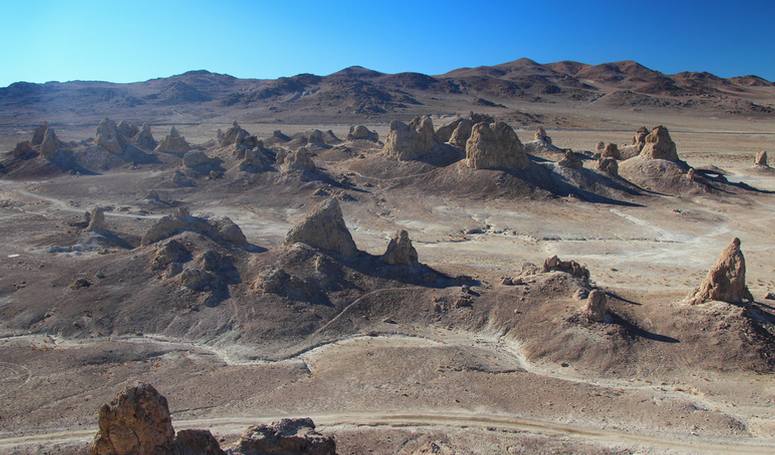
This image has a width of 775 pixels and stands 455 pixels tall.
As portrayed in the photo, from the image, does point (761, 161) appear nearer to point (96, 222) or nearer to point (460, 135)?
point (460, 135)

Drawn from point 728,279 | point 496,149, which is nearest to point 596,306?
point 728,279

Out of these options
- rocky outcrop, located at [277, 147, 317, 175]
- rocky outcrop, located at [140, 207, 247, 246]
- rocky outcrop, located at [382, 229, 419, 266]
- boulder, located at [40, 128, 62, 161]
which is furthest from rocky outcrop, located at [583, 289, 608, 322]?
boulder, located at [40, 128, 62, 161]

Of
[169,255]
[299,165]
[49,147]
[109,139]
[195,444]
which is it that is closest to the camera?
[195,444]

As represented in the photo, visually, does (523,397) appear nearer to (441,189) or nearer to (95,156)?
(441,189)

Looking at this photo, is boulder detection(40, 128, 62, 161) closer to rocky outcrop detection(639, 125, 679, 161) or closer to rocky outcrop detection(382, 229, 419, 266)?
rocky outcrop detection(382, 229, 419, 266)

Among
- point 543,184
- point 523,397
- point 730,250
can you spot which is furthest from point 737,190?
point 523,397

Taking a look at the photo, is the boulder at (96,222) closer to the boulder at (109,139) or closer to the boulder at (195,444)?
the boulder at (195,444)

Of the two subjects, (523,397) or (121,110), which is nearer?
(523,397)
